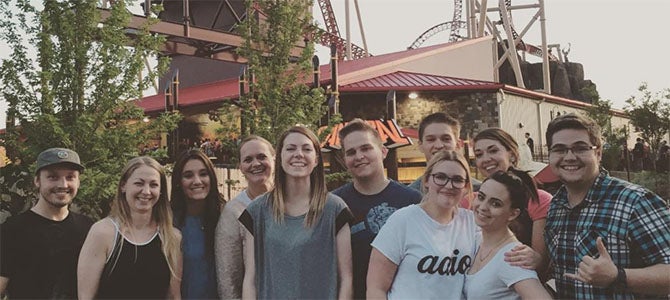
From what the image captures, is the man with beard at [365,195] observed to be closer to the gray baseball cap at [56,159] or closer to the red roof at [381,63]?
the gray baseball cap at [56,159]

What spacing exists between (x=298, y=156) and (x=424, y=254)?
37.6 inches

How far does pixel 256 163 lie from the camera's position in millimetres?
3668

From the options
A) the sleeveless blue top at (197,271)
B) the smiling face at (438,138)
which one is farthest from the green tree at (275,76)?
the sleeveless blue top at (197,271)

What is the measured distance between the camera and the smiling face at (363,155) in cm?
342

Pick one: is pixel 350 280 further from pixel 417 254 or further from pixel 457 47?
pixel 457 47

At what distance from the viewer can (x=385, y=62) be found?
61.4 feet

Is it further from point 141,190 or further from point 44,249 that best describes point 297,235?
point 44,249

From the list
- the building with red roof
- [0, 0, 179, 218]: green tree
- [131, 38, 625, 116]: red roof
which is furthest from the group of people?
[131, 38, 625, 116]: red roof

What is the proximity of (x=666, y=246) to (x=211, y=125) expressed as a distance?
18.9 metres

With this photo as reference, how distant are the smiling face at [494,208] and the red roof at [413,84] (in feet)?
43.4

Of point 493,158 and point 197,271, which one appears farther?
point 493,158

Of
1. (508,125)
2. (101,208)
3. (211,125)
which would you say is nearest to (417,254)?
(101,208)

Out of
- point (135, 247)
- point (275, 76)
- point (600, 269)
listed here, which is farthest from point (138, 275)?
point (275, 76)

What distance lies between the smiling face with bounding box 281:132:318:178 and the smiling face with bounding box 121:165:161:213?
856mm
